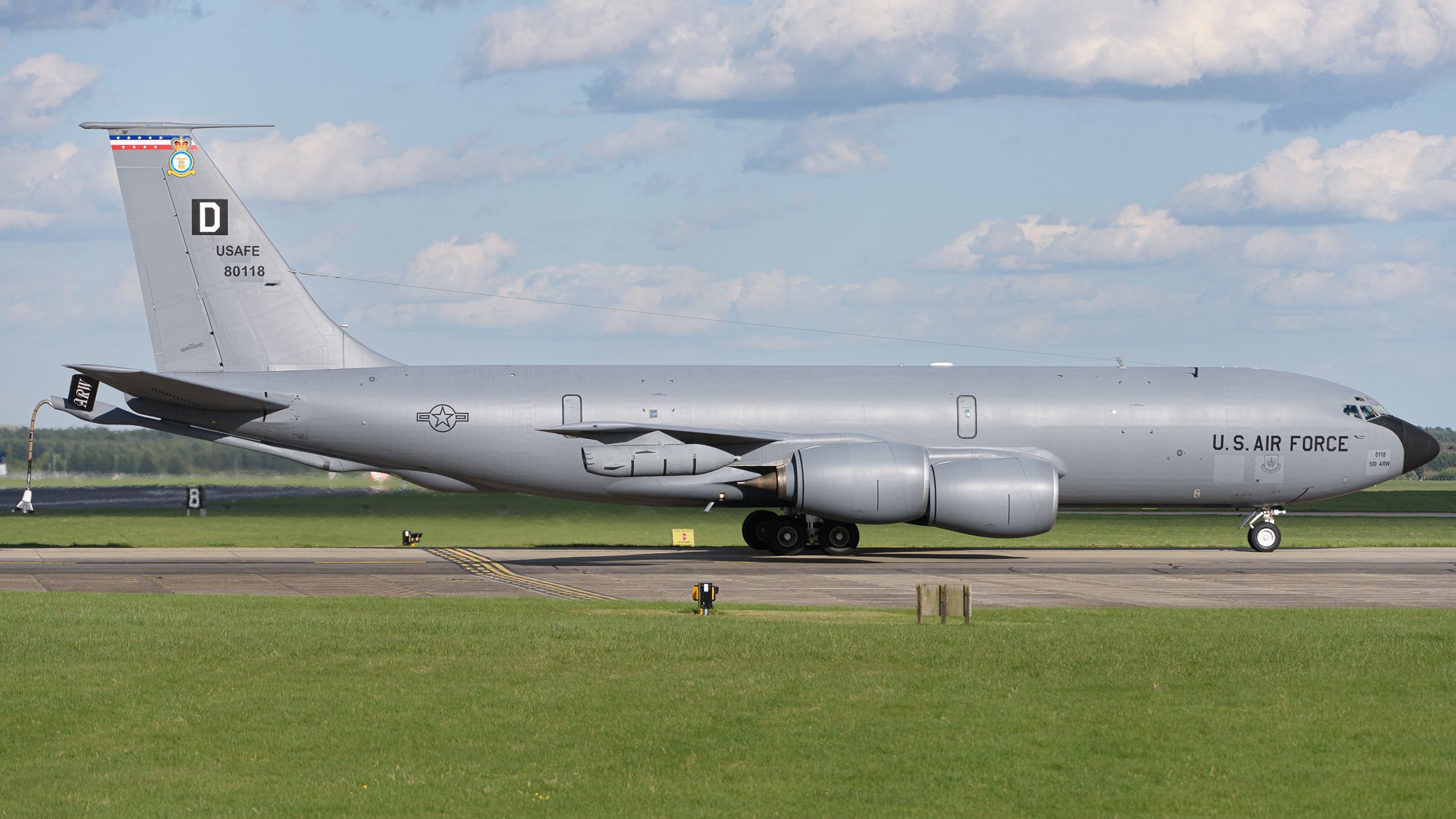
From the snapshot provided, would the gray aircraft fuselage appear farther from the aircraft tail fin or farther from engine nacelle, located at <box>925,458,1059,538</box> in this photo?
engine nacelle, located at <box>925,458,1059,538</box>

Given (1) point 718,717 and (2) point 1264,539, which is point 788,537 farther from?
(1) point 718,717

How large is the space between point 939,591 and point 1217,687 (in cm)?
586

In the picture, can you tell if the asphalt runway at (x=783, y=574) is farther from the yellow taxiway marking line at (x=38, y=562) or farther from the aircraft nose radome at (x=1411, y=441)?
the aircraft nose radome at (x=1411, y=441)

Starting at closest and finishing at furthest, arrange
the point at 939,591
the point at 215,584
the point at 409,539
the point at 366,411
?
the point at 939,591 < the point at 215,584 < the point at 366,411 < the point at 409,539

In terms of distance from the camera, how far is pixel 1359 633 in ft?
61.3

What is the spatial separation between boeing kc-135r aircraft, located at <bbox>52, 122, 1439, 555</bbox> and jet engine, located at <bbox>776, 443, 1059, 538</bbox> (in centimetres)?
6

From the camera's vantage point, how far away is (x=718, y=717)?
13.0m

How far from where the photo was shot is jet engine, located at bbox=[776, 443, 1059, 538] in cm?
3359

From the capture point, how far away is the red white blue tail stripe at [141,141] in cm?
3653

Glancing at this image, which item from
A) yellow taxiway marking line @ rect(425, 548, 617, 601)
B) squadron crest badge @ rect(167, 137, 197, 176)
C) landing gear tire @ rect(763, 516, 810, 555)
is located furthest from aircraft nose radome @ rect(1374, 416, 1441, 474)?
squadron crest badge @ rect(167, 137, 197, 176)

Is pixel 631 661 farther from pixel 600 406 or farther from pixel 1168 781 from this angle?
pixel 600 406

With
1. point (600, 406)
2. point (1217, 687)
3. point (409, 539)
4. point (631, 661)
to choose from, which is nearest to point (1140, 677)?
point (1217, 687)

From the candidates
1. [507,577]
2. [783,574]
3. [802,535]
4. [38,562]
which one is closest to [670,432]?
[802,535]

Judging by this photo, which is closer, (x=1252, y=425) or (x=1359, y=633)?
(x=1359, y=633)
